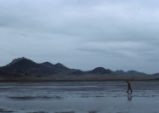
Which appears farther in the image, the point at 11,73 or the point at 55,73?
the point at 55,73

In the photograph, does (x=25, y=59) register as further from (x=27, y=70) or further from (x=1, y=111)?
(x=1, y=111)

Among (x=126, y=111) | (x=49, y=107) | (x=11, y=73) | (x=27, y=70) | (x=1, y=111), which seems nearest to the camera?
(x=126, y=111)

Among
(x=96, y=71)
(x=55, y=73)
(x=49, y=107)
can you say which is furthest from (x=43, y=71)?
(x=49, y=107)

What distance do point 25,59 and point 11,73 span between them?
1413 inches

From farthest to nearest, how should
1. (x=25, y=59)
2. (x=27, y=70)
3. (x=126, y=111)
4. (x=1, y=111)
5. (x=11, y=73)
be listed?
(x=25, y=59), (x=27, y=70), (x=11, y=73), (x=1, y=111), (x=126, y=111)

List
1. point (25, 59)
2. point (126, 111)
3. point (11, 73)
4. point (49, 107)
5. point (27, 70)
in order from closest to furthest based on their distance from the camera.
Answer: point (126, 111) → point (49, 107) → point (11, 73) → point (27, 70) → point (25, 59)

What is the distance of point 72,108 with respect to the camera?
3072 cm

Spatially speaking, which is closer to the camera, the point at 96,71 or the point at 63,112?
the point at 63,112

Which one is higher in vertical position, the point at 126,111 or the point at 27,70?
the point at 27,70

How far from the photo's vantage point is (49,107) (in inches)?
1259

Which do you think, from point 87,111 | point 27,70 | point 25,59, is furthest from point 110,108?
point 25,59

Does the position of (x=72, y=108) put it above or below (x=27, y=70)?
below

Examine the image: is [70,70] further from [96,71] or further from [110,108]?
[110,108]

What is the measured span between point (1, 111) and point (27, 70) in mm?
149287
